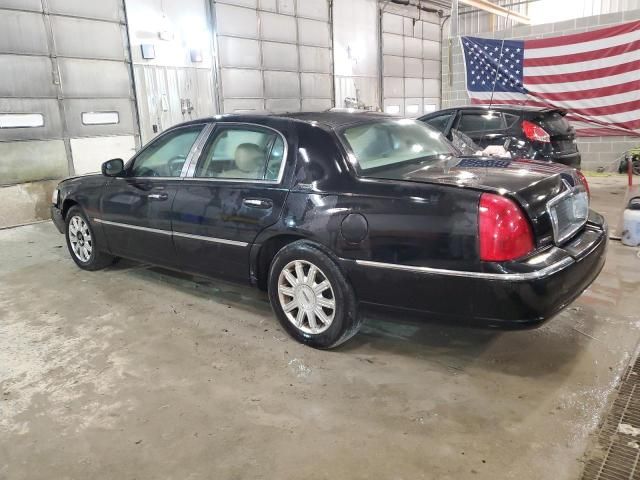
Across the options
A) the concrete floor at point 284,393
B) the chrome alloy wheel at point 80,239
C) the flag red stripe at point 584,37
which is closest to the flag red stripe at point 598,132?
the flag red stripe at point 584,37

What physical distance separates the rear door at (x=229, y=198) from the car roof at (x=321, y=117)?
57 millimetres

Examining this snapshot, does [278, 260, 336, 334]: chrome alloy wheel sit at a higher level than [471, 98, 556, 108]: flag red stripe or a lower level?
lower

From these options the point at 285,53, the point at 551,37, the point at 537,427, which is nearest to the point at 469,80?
the point at 551,37

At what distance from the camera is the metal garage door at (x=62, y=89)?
298 inches

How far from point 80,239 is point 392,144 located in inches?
126

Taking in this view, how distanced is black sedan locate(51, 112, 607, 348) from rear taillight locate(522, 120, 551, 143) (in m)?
3.49

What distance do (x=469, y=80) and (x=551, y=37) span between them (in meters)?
1.62

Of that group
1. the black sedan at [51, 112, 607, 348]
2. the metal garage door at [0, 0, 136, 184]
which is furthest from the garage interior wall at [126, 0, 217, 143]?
the black sedan at [51, 112, 607, 348]

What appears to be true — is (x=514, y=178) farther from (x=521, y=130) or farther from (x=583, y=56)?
(x=583, y=56)

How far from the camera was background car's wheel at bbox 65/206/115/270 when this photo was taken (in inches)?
188

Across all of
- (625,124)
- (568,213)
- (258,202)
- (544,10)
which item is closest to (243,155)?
(258,202)

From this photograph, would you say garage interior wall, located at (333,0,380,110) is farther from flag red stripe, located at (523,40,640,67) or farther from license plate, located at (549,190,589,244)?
license plate, located at (549,190,589,244)

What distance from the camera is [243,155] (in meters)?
3.53

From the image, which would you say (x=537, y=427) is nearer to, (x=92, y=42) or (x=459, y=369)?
(x=459, y=369)
